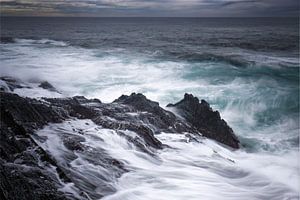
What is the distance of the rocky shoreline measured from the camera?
157 inches

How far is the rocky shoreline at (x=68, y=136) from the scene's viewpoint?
399 cm

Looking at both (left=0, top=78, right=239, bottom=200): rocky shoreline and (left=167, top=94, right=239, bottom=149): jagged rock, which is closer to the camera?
(left=0, top=78, right=239, bottom=200): rocky shoreline

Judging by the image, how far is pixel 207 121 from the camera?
27.6 ft

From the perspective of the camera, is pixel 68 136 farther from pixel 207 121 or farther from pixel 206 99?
pixel 206 99

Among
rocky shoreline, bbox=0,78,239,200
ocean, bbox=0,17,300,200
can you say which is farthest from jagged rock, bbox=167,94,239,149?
ocean, bbox=0,17,300,200

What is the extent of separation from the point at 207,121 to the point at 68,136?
13.3ft

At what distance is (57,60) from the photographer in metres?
19.4

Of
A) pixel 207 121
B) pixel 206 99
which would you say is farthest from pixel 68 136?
pixel 206 99

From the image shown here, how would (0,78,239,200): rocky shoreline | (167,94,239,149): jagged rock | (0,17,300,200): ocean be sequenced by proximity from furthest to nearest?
(167,94,239,149): jagged rock → (0,17,300,200): ocean → (0,78,239,200): rocky shoreline

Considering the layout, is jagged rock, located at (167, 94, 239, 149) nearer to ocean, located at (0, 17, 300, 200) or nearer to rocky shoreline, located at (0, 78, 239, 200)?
rocky shoreline, located at (0, 78, 239, 200)

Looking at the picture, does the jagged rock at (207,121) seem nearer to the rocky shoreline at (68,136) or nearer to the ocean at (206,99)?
the rocky shoreline at (68,136)

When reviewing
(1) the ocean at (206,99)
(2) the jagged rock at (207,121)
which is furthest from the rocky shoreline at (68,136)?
(1) the ocean at (206,99)

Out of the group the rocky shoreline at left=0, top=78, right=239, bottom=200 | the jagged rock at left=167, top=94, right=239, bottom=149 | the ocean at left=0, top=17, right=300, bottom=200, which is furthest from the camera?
the jagged rock at left=167, top=94, right=239, bottom=149

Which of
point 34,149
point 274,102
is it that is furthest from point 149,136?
point 274,102
